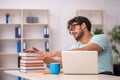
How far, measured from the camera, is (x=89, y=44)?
2615 millimetres

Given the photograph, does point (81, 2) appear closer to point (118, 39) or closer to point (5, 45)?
point (118, 39)

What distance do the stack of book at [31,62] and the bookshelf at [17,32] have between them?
312cm

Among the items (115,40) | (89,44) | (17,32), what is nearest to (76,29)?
(89,44)

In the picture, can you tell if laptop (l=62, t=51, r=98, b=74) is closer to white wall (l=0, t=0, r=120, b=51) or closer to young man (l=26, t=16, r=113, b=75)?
young man (l=26, t=16, r=113, b=75)

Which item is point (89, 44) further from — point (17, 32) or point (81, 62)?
point (17, 32)

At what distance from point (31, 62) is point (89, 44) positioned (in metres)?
0.61

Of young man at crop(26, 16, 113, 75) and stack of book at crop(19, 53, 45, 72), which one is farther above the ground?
young man at crop(26, 16, 113, 75)

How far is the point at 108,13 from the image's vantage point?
21.2 feet

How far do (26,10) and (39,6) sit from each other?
0.33m

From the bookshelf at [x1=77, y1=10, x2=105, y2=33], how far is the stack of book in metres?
3.66

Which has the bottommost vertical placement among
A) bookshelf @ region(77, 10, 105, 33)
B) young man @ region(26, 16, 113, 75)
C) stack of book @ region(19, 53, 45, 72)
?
stack of book @ region(19, 53, 45, 72)

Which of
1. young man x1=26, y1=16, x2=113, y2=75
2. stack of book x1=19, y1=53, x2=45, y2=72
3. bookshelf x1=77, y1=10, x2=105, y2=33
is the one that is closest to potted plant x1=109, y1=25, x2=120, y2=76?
bookshelf x1=77, y1=10, x2=105, y2=33

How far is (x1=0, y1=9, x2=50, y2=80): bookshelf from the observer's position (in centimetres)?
586

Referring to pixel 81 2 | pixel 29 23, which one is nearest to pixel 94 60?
pixel 29 23
